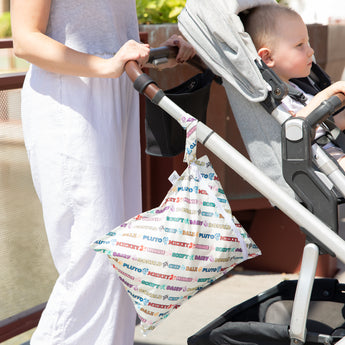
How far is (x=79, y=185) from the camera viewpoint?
2.76m

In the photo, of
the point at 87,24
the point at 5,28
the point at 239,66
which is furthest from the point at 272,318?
the point at 5,28

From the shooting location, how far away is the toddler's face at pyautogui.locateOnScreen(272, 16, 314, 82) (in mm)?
2883

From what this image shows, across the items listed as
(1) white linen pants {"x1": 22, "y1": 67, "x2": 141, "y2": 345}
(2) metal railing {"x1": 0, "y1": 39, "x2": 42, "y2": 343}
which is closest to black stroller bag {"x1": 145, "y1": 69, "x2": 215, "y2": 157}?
(1) white linen pants {"x1": 22, "y1": 67, "x2": 141, "y2": 345}

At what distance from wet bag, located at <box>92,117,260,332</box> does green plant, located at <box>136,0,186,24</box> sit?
268cm

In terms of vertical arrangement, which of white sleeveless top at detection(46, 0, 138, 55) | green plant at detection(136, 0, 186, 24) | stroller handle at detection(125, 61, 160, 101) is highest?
white sleeveless top at detection(46, 0, 138, 55)

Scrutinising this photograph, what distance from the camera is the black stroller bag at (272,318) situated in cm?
268

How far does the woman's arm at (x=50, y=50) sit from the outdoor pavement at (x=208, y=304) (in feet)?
5.51

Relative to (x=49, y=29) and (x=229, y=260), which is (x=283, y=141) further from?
(x=49, y=29)

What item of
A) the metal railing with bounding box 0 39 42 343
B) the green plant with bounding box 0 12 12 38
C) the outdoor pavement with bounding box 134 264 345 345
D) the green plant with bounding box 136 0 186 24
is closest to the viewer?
the metal railing with bounding box 0 39 42 343

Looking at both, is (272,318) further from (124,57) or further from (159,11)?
(159,11)

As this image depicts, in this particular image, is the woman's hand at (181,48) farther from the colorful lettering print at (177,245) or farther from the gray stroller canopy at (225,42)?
the colorful lettering print at (177,245)

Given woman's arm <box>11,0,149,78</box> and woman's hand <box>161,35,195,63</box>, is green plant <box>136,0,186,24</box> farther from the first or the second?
woman's arm <box>11,0,149,78</box>

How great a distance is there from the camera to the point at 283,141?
8.20 ft

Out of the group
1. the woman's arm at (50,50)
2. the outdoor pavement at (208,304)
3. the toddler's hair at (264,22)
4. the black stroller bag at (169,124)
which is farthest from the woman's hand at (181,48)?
the outdoor pavement at (208,304)
